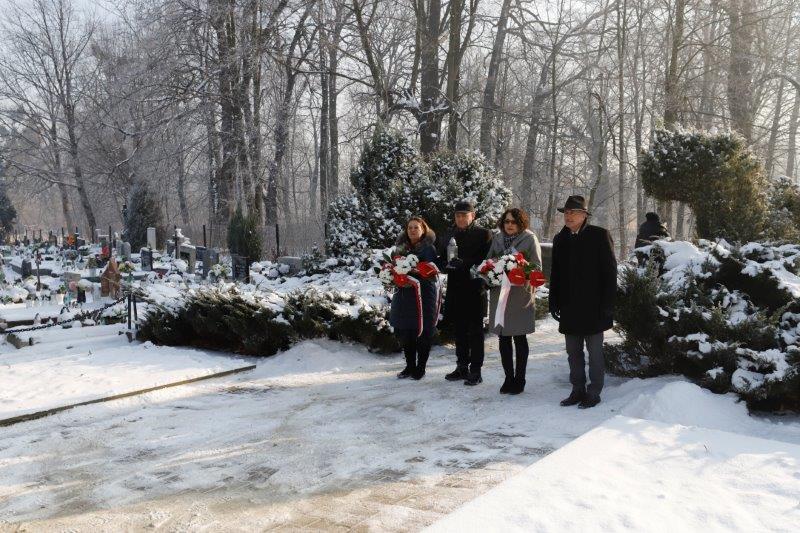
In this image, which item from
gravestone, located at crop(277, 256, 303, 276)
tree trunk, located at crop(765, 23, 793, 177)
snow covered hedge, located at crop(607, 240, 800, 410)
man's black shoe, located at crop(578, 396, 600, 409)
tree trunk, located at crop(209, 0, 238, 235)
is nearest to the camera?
snow covered hedge, located at crop(607, 240, 800, 410)

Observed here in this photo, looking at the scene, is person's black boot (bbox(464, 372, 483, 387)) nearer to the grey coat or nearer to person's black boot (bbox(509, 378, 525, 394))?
person's black boot (bbox(509, 378, 525, 394))

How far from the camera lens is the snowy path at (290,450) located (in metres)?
3.57

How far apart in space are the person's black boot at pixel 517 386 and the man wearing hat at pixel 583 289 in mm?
551

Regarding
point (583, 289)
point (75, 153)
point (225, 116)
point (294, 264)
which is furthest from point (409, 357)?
point (75, 153)

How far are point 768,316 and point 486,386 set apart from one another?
2.57 metres

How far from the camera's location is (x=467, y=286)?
251 inches

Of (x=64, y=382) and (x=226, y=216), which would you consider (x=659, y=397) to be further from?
(x=226, y=216)

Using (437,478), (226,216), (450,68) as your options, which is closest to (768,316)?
(437,478)

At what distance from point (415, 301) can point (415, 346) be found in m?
0.56

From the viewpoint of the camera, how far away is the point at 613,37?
22.4 metres

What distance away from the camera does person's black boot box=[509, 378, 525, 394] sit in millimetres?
6062

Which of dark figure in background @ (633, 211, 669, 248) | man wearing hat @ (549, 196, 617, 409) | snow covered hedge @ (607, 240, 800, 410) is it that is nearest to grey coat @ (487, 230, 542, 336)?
man wearing hat @ (549, 196, 617, 409)

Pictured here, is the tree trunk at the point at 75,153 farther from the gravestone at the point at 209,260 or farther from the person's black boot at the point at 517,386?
the person's black boot at the point at 517,386

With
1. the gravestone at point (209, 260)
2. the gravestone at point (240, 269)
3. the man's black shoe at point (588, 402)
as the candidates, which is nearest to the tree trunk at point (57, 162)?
the gravestone at point (209, 260)
